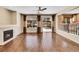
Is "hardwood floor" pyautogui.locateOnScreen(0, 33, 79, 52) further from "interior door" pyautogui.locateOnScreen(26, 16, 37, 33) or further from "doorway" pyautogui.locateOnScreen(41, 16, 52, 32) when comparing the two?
"interior door" pyautogui.locateOnScreen(26, 16, 37, 33)

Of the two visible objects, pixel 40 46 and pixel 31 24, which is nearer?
pixel 40 46

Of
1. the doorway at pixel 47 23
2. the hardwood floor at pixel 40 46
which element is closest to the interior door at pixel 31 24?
the doorway at pixel 47 23

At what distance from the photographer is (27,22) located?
47.2 feet

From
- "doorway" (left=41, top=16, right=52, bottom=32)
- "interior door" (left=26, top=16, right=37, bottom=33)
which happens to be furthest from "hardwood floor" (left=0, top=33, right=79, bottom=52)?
"interior door" (left=26, top=16, right=37, bottom=33)

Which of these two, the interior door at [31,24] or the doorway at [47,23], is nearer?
the doorway at [47,23]

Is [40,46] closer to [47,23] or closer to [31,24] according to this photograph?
[47,23]

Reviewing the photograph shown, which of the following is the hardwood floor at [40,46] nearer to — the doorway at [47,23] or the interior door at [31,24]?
the doorway at [47,23]

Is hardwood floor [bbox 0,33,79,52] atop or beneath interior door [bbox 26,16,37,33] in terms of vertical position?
beneath

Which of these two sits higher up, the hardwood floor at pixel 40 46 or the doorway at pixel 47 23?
the doorway at pixel 47 23

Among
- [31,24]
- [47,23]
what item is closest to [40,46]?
[47,23]

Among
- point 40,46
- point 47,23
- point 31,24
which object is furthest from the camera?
point 31,24
